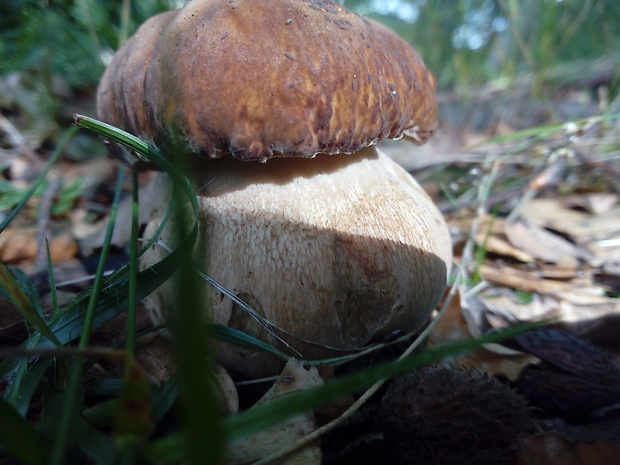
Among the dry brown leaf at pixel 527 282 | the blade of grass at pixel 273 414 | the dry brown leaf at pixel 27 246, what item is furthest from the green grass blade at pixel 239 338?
the dry brown leaf at pixel 527 282

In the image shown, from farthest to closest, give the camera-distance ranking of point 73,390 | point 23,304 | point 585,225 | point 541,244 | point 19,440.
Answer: point 585,225
point 541,244
point 23,304
point 73,390
point 19,440

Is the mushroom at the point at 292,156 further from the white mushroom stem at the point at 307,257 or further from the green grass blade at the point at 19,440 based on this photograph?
the green grass blade at the point at 19,440

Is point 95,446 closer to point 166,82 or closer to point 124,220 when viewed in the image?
point 166,82

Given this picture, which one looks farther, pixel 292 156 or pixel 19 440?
pixel 292 156

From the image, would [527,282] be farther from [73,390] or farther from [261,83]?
[73,390]

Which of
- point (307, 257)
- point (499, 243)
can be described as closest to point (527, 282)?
point (499, 243)

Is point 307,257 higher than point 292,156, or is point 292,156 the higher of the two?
point 292,156

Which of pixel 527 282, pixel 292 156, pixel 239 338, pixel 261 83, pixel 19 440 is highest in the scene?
pixel 261 83
